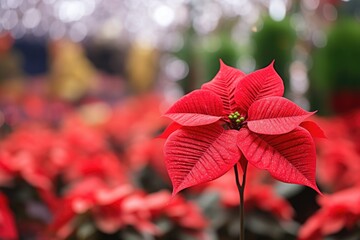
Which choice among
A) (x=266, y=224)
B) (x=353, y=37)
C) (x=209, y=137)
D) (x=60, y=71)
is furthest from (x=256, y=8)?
(x=60, y=71)

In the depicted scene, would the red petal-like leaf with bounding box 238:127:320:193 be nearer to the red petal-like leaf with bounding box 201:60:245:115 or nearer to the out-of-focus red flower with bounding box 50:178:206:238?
the red petal-like leaf with bounding box 201:60:245:115

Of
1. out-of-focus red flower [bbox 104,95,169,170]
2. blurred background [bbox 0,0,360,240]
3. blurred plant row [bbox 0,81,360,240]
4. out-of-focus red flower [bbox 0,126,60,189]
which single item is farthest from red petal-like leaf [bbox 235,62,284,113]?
out-of-focus red flower [bbox 104,95,169,170]

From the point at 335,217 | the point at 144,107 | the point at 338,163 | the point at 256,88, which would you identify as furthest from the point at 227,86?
the point at 144,107

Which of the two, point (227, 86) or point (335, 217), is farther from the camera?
point (335, 217)

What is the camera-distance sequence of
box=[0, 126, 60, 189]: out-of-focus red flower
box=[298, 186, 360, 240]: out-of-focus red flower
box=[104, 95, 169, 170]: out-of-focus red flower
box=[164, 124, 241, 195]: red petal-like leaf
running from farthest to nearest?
box=[104, 95, 169, 170]: out-of-focus red flower
box=[0, 126, 60, 189]: out-of-focus red flower
box=[298, 186, 360, 240]: out-of-focus red flower
box=[164, 124, 241, 195]: red petal-like leaf

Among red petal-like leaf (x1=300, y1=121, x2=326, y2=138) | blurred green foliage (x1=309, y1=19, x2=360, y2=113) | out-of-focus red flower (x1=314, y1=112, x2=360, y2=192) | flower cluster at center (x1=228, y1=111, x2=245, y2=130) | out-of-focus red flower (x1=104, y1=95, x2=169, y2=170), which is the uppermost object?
flower cluster at center (x1=228, y1=111, x2=245, y2=130)

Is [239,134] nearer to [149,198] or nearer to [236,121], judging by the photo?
[236,121]

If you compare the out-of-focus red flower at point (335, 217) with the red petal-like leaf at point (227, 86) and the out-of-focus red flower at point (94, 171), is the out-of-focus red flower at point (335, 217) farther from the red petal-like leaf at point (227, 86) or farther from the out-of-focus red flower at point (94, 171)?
the out-of-focus red flower at point (94, 171)
